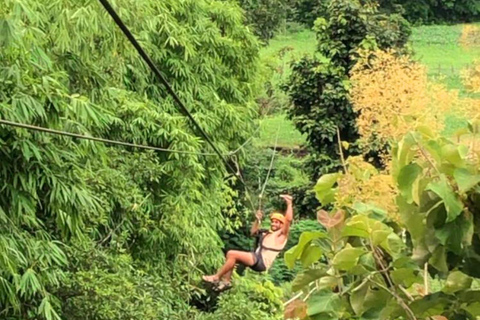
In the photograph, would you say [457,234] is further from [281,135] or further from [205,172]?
[281,135]

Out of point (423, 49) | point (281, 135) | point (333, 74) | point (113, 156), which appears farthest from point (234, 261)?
point (423, 49)

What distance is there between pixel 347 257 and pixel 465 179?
144 millimetres

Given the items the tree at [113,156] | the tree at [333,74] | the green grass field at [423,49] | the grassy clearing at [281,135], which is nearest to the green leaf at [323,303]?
the tree at [113,156]

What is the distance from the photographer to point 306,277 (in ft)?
2.79

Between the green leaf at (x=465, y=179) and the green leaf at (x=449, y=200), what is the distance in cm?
1

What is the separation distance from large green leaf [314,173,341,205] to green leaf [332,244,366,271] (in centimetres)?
13

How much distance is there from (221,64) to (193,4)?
575 mm

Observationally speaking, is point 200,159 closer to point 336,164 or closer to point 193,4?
point 193,4

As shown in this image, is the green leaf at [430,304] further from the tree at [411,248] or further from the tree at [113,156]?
the tree at [113,156]

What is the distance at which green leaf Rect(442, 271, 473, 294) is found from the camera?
73 centimetres

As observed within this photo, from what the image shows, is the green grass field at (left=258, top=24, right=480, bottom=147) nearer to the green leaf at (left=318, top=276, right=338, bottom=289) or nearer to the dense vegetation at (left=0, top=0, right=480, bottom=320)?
the dense vegetation at (left=0, top=0, right=480, bottom=320)

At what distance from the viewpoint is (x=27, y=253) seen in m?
2.80

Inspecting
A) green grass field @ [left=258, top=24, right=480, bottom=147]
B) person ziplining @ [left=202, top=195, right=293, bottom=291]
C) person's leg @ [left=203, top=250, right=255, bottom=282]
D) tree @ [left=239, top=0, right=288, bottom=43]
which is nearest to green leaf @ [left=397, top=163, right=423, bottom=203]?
person ziplining @ [left=202, top=195, right=293, bottom=291]

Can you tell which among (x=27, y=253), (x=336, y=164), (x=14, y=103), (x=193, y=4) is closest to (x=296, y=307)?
(x=14, y=103)
